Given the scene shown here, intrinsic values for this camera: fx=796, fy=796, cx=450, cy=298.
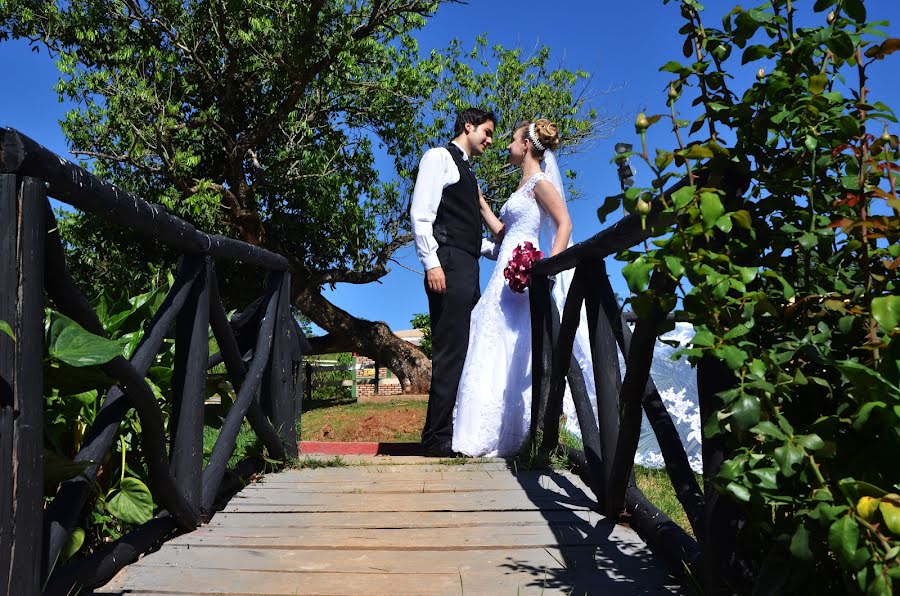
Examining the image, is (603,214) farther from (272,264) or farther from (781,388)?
(272,264)

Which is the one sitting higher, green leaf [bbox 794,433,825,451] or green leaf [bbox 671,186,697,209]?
green leaf [bbox 671,186,697,209]

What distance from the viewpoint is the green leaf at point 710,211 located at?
123 centimetres

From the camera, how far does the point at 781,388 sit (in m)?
1.20

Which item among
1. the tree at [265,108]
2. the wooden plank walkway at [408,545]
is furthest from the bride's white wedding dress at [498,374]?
the tree at [265,108]

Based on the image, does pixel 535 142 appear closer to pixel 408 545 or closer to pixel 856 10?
pixel 408 545

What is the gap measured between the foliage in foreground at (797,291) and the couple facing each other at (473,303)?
3023mm

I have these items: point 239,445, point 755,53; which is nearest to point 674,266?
point 755,53

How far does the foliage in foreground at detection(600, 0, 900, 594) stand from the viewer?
3.53ft

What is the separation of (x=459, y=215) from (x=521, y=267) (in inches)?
24.1

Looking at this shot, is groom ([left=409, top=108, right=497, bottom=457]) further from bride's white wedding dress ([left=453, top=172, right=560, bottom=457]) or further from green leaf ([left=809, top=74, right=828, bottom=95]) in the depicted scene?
green leaf ([left=809, top=74, right=828, bottom=95])

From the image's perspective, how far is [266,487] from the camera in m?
3.50

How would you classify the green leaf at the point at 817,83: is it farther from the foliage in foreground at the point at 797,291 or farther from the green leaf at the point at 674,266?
the green leaf at the point at 674,266

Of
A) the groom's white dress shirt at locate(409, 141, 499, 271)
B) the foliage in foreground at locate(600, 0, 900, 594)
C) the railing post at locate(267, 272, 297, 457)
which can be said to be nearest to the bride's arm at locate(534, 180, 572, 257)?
the groom's white dress shirt at locate(409, 141, 499, 271)

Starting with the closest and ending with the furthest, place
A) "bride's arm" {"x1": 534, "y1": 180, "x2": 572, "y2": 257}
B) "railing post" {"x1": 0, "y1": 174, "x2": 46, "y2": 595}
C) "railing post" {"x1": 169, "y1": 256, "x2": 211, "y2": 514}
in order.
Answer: "railing post" {"x1": 0, "y1": 174, "x2": 46, "y2": 595} < "railing post" {"x1": 169, "y1": 256, "x2": 211, "y2": 514} < "bride's arm" {"x1": 534, "y1": 180, "x2": 572, "y2": 257}
